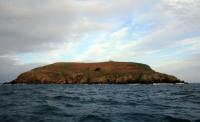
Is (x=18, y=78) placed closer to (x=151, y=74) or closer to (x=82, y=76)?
(x=82, y=76)

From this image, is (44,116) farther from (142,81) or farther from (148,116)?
(142,81)

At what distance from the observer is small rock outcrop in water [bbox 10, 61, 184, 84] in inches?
6757

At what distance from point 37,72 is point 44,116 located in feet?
559

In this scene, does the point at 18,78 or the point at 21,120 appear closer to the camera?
the point at 21,120

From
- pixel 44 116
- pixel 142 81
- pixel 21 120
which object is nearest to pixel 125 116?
pixel 44 116

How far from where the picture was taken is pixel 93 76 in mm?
176375

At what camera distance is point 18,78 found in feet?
604

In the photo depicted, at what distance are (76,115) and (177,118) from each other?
529 centimetres

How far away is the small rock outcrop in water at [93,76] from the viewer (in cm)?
17162

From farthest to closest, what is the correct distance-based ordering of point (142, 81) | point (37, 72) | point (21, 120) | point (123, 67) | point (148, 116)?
point (123, 67) < point (37, 72) < point (142, 81) < point (148, 116) < point (21, 120)

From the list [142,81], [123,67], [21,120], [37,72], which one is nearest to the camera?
[21,120]

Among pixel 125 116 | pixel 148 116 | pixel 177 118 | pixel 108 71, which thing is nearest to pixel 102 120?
pixel 125 116

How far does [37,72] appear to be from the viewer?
182 meters

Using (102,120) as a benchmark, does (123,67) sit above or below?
above
